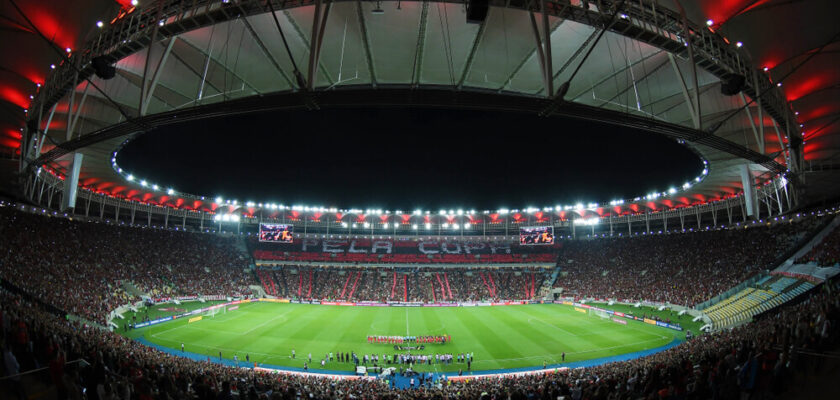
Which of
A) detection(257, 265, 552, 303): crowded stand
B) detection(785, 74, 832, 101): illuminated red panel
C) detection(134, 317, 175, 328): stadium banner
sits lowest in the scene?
detection(134, 317, 175, 328): stadium banner

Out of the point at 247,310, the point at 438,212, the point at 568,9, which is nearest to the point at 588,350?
the point at 568,9

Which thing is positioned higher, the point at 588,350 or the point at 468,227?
the point at 468,227

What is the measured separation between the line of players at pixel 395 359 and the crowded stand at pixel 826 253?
1140 inches

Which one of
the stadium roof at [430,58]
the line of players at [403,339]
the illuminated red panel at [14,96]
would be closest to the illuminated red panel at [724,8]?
the stadium roof at [430,58]

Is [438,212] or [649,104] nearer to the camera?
[649,104]

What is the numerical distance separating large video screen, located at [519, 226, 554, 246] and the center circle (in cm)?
538

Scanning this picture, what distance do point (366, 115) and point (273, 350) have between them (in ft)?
63.7

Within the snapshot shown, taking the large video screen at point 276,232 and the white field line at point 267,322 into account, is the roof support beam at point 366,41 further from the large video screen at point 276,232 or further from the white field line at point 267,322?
the large video screen at point 276,232

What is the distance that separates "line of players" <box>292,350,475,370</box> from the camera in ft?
87.2

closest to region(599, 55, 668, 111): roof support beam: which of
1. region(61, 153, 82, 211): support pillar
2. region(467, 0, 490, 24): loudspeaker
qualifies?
region(467, 0, 490, 24): loudspeaker

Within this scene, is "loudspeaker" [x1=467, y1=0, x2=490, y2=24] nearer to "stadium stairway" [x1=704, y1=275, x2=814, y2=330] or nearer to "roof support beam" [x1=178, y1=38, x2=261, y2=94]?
"roof support beam" [x1=178, y1=38, x2=261, y2=94]

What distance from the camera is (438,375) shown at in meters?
24.9

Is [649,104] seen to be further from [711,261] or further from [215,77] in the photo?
[711,261]

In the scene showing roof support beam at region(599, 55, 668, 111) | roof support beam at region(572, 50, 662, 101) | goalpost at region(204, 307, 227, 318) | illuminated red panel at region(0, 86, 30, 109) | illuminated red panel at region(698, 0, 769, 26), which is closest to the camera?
illuminated red panel at region(698, 0, 769, 26)
